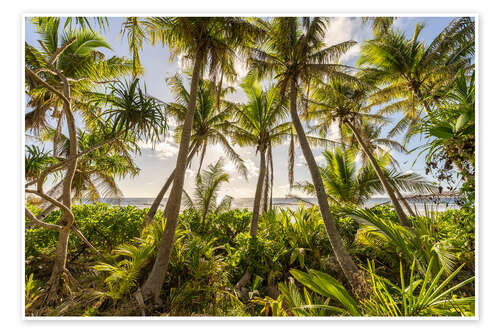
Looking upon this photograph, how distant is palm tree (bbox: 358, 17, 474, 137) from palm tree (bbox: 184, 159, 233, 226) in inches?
259

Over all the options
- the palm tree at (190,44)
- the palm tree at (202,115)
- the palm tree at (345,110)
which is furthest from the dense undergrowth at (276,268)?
the palm tree at (202,115)

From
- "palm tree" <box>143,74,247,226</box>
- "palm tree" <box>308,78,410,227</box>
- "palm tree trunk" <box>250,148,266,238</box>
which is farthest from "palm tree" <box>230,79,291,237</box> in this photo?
"palm tree" <box>308,78,410,227</box>

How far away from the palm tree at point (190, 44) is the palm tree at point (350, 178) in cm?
611

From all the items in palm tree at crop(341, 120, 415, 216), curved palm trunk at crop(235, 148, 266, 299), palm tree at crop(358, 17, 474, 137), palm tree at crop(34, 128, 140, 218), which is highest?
palm tree at crop(358, 17, 474, 137)

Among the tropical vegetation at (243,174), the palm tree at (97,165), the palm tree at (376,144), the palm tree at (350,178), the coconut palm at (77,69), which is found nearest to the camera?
the tropical vegetation at (243,174)

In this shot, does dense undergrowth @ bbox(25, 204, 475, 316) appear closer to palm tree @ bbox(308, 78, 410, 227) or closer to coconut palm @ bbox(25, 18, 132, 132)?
coconut palm @ bbox(25, 18, 132, 132)

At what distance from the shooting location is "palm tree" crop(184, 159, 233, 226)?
22.2 feet

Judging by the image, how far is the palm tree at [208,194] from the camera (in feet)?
22.2

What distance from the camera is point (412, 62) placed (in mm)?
5598

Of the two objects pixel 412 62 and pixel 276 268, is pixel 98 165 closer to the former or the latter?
pixel 276 268

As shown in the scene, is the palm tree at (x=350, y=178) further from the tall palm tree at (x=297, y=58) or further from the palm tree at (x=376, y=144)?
the tall palm tree at (x=297, y=58)

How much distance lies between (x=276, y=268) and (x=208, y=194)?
12.2 feet
